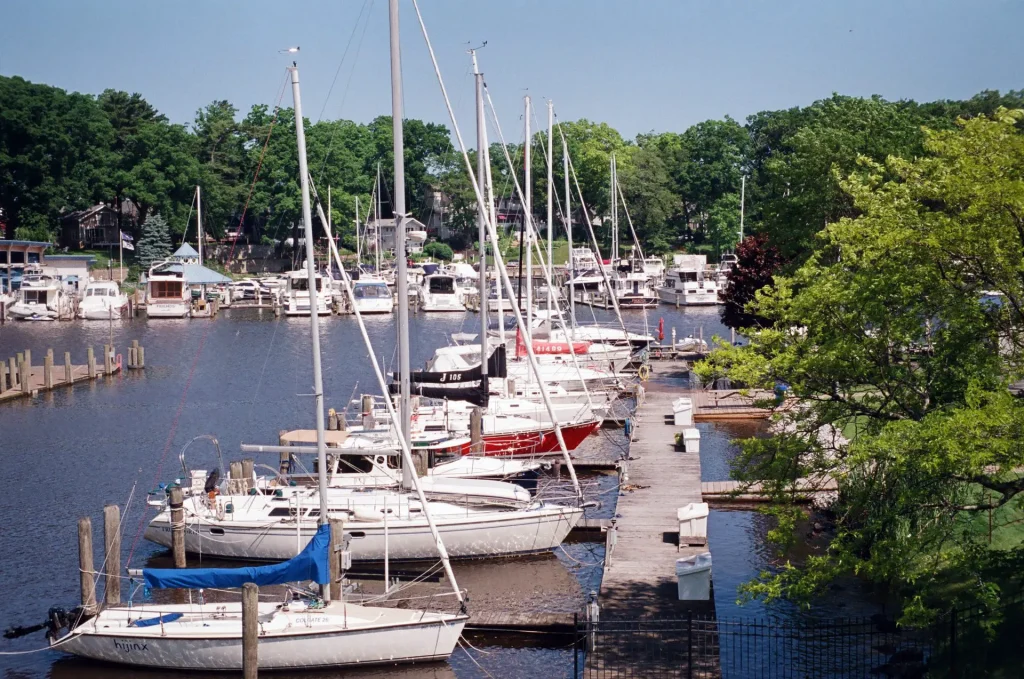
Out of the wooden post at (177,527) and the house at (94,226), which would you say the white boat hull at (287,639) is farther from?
the house at (94,226)

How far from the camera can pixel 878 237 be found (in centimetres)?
2142

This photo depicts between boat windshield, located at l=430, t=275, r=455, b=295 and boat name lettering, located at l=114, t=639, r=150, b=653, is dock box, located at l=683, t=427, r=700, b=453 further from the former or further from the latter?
boat windshield, located at l=430, t=275, r=455, b=295

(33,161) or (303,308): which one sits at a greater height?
(33,161)

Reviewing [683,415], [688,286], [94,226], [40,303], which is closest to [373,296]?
[40,303]

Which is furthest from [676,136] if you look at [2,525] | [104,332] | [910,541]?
[910,541]

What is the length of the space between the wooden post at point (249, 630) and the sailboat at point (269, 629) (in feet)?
4.77

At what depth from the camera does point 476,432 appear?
4106cm

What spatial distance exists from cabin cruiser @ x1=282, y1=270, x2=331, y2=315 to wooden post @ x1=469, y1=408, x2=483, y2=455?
66240mm

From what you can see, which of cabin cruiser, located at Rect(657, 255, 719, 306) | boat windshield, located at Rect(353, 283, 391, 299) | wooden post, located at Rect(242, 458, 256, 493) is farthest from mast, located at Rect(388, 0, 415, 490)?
cabin cruiser, located at Rect(657, 255, 719, 306)

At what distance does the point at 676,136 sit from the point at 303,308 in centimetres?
8295

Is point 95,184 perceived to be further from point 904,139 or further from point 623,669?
point 623,669

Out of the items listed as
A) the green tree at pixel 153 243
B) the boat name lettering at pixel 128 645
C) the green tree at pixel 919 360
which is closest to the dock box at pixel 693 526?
the green tree at pixel 919 360

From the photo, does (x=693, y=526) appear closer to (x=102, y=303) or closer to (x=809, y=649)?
(x=809, y=649)

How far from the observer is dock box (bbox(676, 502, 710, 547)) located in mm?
30234
